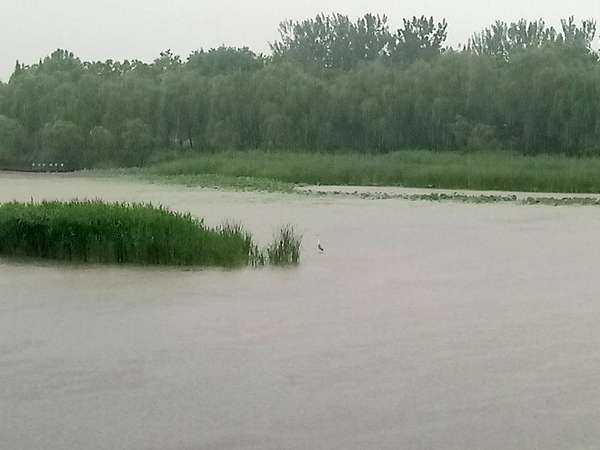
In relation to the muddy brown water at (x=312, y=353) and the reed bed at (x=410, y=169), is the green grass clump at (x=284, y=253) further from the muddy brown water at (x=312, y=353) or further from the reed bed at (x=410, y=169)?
the reed bed at (x=410, y=169)

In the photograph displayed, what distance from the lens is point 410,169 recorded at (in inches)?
886

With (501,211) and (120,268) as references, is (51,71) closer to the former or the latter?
(501,211)

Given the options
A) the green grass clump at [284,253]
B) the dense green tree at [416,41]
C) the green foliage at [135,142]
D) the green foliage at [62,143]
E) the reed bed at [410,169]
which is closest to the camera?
the green grass clump at [284,253]

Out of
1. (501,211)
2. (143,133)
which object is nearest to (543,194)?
(501,211)

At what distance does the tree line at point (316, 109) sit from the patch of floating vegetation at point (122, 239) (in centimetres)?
1954

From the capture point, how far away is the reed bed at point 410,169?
64.8ft

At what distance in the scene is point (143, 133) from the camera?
3375 cm

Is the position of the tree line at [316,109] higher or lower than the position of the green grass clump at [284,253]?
higher

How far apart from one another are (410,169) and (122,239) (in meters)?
14.7

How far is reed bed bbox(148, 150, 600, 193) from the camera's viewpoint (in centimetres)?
1977

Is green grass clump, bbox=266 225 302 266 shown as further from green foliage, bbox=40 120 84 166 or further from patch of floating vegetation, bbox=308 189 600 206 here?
green foliage, bbox=40 120 84 166

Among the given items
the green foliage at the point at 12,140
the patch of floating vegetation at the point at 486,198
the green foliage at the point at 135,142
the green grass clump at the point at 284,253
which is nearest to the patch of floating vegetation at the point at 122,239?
the green grass clump at the point at 284,253

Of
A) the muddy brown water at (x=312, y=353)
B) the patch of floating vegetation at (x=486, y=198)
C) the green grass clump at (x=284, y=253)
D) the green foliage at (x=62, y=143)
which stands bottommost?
the muddy brown water at (x=312, y=353)

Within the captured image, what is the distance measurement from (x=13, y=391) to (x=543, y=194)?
1525 cm
